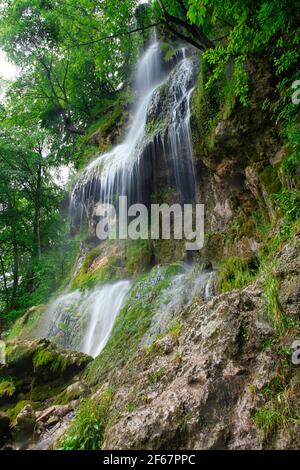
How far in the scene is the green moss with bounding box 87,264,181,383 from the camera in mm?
5000

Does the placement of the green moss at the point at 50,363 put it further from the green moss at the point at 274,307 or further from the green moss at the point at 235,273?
the green moss at the point at 274,307

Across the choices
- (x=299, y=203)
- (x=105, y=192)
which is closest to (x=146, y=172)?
(x=105, y=192)

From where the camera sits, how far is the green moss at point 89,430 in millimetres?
2469

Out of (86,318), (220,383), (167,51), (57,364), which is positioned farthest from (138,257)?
(167,51)

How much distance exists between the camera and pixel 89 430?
2.59 m

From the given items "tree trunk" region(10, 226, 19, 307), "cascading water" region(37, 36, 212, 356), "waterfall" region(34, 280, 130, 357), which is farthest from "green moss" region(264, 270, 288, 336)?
"tree trunk" region(10, 226, 19, 307)

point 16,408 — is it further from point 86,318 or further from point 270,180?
point 270,180

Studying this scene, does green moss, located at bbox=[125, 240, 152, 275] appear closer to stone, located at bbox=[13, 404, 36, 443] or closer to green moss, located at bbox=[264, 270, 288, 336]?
stone, located at bbox=[13, 404, 36, 443]

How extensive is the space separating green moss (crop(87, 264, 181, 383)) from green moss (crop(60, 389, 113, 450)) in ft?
6.27

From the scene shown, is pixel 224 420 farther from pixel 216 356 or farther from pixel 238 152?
pixel 238 152

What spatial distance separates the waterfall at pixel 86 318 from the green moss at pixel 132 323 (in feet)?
2.94

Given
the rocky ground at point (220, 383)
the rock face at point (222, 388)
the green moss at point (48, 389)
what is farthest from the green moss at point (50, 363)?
the rock face at point (222, 388)

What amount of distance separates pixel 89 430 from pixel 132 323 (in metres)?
3.26
